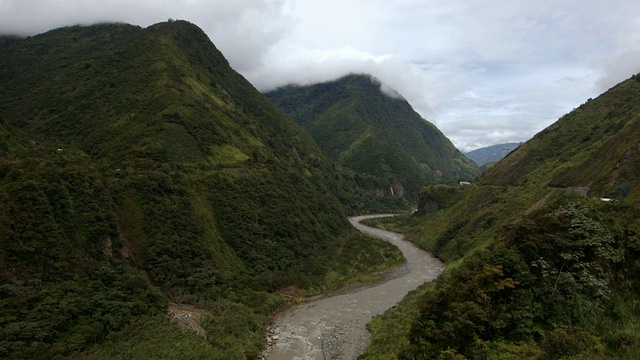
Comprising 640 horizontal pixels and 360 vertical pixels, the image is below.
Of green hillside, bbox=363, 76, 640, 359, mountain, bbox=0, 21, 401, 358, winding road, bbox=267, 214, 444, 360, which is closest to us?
green hillside, bbox=363, 76, 640, 359

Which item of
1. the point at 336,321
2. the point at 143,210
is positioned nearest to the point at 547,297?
the point at 336,321

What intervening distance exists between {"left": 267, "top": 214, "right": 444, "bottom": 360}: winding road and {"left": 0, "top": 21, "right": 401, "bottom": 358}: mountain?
9.78 ft

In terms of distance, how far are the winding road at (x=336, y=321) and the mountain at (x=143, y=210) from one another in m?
2.98

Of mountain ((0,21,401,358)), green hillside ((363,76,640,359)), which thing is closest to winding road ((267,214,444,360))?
mountain ((0,21,401,358))

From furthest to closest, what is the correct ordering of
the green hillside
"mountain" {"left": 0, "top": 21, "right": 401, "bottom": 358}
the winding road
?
the winding road, "mountain" {"left": 0, "top": 21, "right": 401, "bottom": 358}, the green hillside

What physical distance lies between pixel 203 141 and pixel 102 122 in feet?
63.3

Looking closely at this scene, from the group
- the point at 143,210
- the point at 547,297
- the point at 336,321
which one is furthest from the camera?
the point at 143,210

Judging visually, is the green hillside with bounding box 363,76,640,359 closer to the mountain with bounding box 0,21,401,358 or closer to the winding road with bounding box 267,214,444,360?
the winding road with bounding box 267,214,444,360

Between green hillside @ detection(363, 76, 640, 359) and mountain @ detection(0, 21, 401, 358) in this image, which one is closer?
green hillside @ detection(363, 76, 640, 359)

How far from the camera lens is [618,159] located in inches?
1859

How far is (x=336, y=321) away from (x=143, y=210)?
2834cm

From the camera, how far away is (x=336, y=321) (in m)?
45.5

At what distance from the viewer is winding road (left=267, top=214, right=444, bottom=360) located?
123 ft

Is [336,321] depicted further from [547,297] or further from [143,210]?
[547,297]
